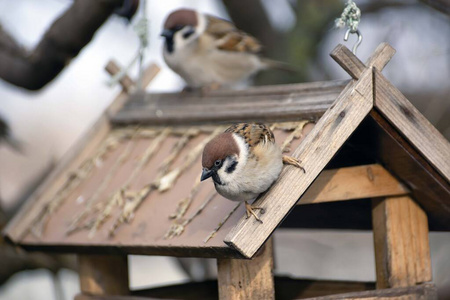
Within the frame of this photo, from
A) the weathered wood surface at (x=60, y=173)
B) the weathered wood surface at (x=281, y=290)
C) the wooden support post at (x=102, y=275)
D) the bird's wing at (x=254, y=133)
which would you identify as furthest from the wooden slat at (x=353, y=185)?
the weathered wood surface at (x=60, y=173)

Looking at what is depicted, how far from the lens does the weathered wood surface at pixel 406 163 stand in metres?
2.11

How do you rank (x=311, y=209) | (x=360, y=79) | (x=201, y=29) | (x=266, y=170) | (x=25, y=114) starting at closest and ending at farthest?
(x=266, y=170)
(x=360, y=79)
(x=311, y=209)
(x=201, y=29)
(x=25, y=114)

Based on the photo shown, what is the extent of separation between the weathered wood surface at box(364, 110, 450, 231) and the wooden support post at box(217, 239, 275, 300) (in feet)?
1.51

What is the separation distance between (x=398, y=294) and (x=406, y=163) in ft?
1.29

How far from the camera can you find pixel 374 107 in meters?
2.04

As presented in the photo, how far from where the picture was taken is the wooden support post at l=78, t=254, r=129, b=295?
8.75 ft

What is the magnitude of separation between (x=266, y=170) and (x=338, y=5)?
253cm

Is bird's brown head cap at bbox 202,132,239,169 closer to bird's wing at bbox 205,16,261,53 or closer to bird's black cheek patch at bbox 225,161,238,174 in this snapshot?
bird's black cheek patch at bbox 225,161,238,174

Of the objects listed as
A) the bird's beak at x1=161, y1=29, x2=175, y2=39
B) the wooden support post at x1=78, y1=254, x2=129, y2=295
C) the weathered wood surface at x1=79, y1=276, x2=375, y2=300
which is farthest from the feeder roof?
the bird's beak at x1=161, y1=29, x2=175, y2=39

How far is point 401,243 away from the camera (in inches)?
91.8

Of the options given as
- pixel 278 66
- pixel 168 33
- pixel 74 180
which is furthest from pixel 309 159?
pixel 278 66

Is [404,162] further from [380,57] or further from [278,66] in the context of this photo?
[278,66]

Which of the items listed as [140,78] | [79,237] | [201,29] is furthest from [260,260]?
[201,29]

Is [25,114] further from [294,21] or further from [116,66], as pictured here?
[116,66]
